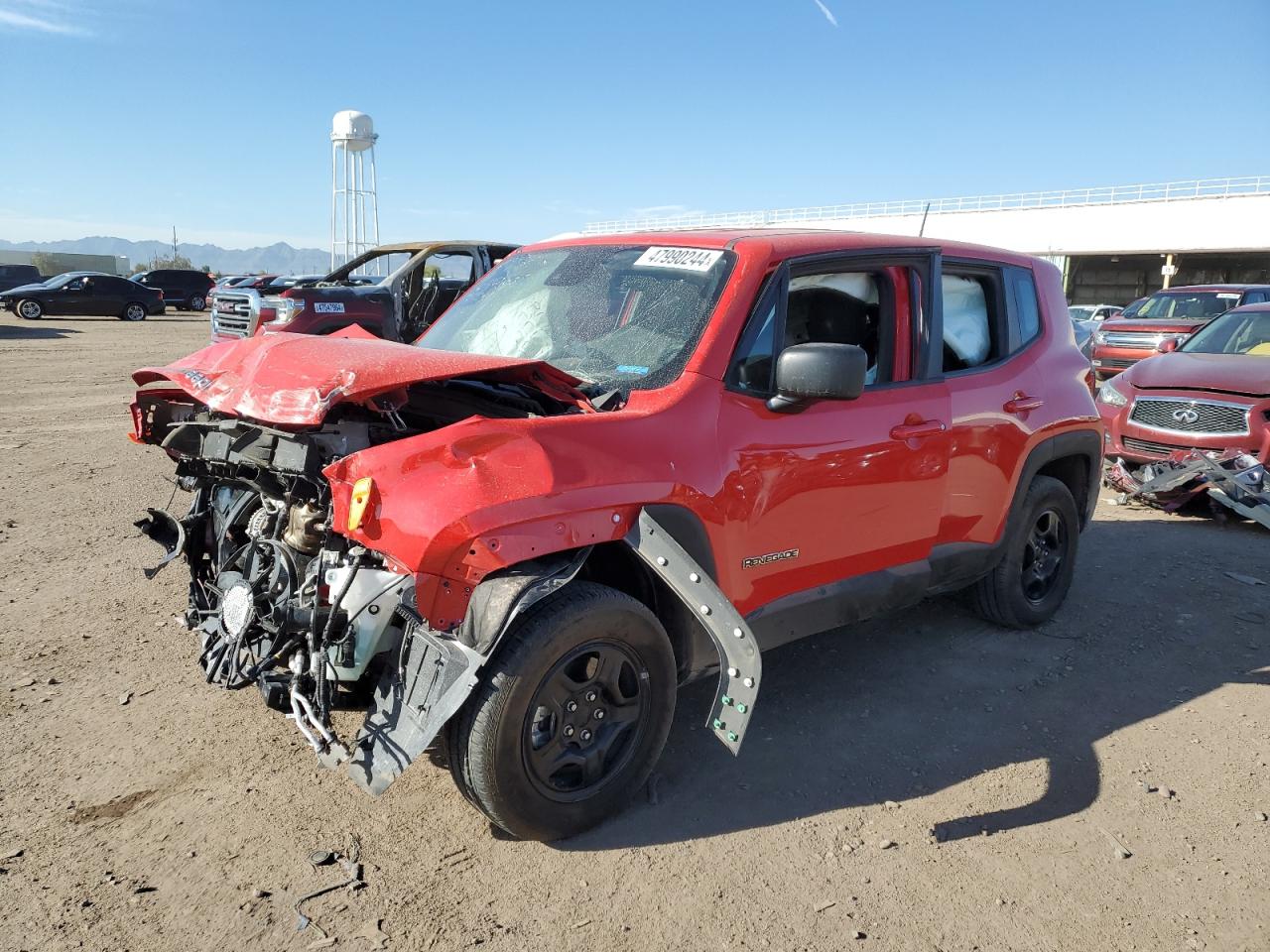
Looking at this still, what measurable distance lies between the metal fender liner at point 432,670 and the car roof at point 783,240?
1.56 metres

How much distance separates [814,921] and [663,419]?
1596mm

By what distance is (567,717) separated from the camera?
2889mm

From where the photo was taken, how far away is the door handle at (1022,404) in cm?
429

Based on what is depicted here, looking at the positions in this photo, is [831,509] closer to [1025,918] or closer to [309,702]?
[1025,918]

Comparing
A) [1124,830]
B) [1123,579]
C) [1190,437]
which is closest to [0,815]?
[1124,830]

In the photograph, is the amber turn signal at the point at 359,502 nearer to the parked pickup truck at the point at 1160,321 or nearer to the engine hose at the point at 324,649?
the engine hose at the point at 324,649

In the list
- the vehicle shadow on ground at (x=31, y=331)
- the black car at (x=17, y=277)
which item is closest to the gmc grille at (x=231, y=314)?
the vehicle shadow on ground at (x=31, y=331)

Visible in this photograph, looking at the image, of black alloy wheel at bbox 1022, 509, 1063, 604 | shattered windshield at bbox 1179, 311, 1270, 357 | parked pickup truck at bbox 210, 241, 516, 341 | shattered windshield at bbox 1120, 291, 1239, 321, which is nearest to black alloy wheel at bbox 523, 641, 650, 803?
black alloy wheel at bbox 1022, 509, 1063, 604

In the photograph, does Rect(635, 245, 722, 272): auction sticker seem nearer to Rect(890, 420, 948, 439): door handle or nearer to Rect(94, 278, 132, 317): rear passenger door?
Rect(890, 420, 948, 439): door handle

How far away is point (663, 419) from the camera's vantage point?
3023mm

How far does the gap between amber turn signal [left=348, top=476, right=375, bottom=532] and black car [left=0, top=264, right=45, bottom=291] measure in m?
40.2

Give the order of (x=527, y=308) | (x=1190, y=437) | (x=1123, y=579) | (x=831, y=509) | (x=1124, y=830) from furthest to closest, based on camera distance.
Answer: (x=1190, y=437), (x=1123, y=579), (x=527, y=308), (x=831, y=509), (x=1124, y=830)

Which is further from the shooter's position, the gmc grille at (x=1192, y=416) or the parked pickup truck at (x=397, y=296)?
the parked pickup truck at (x=397, y=296)

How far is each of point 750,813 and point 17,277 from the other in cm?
4197
